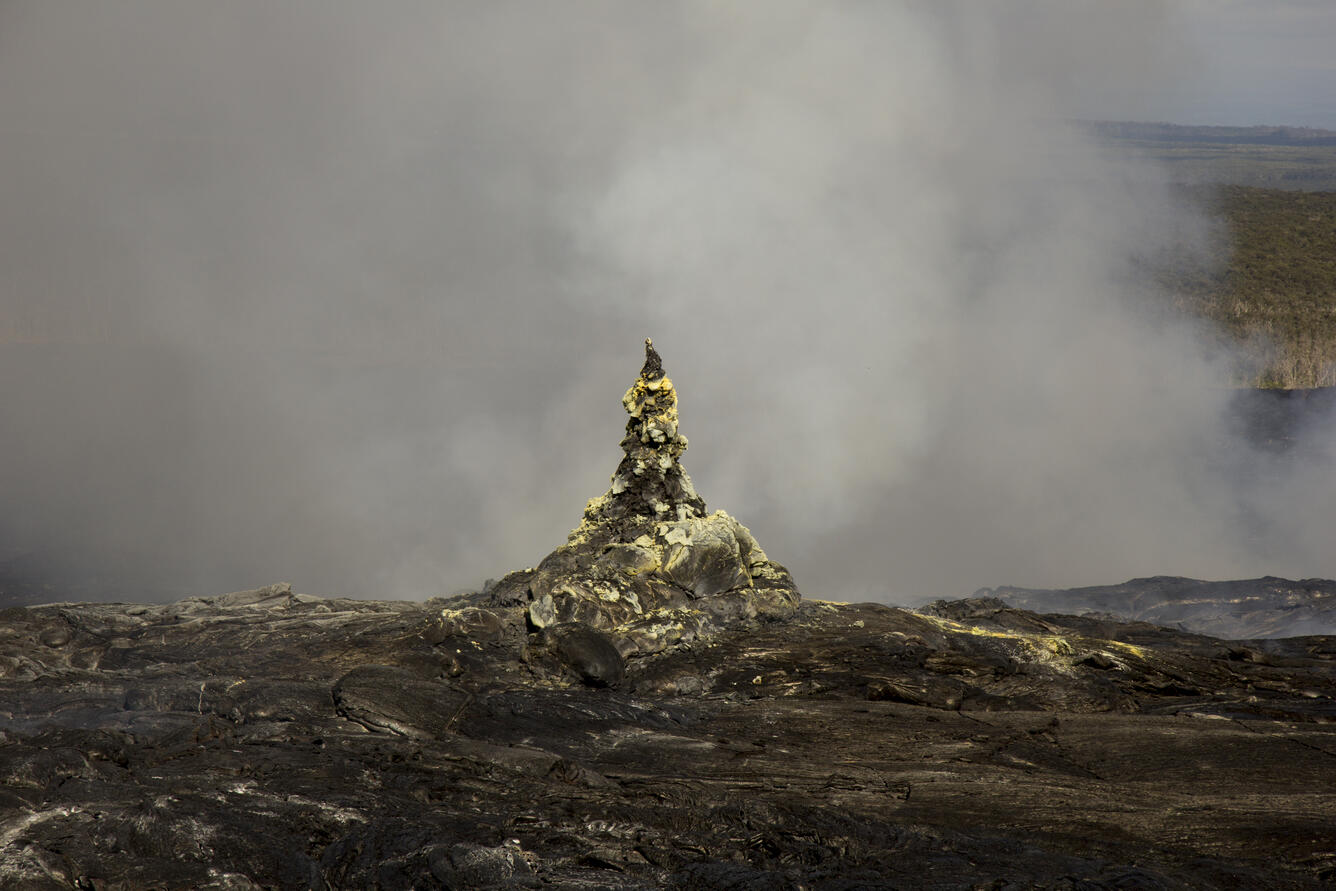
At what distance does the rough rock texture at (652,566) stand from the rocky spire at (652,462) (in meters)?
0.03

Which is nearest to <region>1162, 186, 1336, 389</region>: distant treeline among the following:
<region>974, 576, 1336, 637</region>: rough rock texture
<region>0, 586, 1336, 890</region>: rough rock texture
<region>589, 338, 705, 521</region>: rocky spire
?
<region>974, 576, 1336, 637</region>: rough rock texture

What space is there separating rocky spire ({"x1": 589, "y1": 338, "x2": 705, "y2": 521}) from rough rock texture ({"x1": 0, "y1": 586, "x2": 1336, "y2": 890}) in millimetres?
5578

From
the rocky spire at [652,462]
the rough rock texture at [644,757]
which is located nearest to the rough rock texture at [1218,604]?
the rough rock texture at [644,757]

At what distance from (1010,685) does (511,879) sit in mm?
14163

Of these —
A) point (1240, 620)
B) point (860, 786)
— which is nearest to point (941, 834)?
point (860, 786)

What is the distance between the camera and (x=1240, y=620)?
43.0 meters

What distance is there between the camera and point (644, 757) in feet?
66.3

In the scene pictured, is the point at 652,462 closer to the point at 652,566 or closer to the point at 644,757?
the point at 652,566

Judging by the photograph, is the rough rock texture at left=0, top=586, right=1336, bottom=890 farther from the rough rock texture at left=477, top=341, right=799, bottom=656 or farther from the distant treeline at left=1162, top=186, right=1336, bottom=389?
the distant treeline at left=1162, top=186, right=1336, bottom=389

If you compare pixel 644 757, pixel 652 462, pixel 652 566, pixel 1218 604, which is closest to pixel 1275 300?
pixel 1218 604

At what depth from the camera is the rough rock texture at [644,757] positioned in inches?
607

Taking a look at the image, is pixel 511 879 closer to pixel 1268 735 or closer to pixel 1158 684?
pixel 1268 735

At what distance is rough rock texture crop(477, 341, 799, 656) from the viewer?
27656mm

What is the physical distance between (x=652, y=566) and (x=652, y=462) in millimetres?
3935
